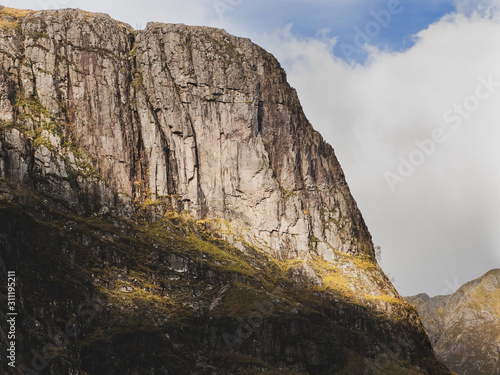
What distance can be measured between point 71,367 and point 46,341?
9192 mm

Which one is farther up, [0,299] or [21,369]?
[0,299]

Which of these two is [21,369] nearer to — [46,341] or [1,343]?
[1,343]

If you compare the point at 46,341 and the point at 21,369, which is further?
the point at 46,341

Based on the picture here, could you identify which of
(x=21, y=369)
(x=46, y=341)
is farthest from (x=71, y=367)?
(x=21, y=369)

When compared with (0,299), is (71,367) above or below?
below

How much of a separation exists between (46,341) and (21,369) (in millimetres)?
23067

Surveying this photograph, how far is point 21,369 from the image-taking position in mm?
174000

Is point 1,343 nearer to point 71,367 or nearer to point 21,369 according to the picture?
point 21,369

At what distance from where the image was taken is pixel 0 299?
188 m

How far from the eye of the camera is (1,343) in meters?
172

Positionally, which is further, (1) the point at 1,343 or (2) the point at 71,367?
(2) the point at 71,367

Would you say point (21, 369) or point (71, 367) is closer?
point (21, 369)

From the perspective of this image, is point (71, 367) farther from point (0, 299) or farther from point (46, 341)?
point (0, 299)

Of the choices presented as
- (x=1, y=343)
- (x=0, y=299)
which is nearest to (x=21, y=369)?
(x=1, y=343)
